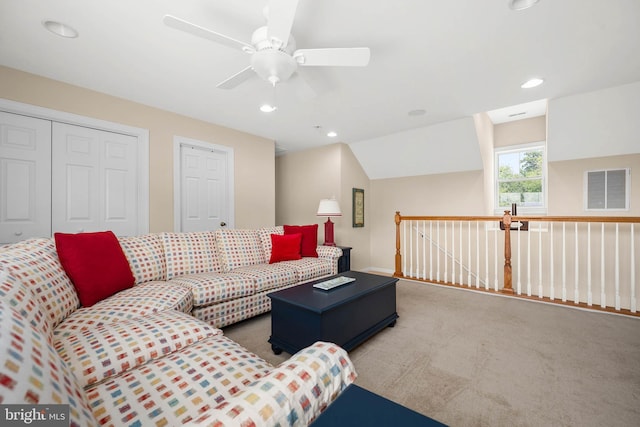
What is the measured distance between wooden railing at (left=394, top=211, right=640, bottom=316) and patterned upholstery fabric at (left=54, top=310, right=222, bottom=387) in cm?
367

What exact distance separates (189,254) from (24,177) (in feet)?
5.57

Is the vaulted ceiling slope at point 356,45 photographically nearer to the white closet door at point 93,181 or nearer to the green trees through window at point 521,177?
the white closet door at point 93,181

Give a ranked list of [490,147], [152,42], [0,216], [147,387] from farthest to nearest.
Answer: [490,147]
[0,216]
[152,42]
[147,387]

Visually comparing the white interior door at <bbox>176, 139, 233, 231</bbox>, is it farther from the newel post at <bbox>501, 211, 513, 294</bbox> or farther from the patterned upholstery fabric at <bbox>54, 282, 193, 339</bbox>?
the newel post at <bbox>501, 211, 513, 294</bbox>

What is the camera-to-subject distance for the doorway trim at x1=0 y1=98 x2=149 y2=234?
251 centimetres

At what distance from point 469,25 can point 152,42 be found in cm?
237

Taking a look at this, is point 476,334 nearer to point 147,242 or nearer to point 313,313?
point 313,313

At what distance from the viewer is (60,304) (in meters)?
1.45

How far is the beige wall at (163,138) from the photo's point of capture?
102 inches

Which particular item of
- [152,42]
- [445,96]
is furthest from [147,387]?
[445,96]

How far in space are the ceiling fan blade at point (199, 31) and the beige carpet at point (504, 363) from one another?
84.5 inches

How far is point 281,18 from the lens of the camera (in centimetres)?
144

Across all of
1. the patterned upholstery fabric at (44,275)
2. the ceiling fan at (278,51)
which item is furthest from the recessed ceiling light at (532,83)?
the patterned upholstery fabric at (44,275)

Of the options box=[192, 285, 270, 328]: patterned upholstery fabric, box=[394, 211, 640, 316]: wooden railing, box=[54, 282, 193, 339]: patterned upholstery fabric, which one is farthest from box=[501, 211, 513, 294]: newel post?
box=[54, 282, 193, 339]: patterned upholstery fabric
